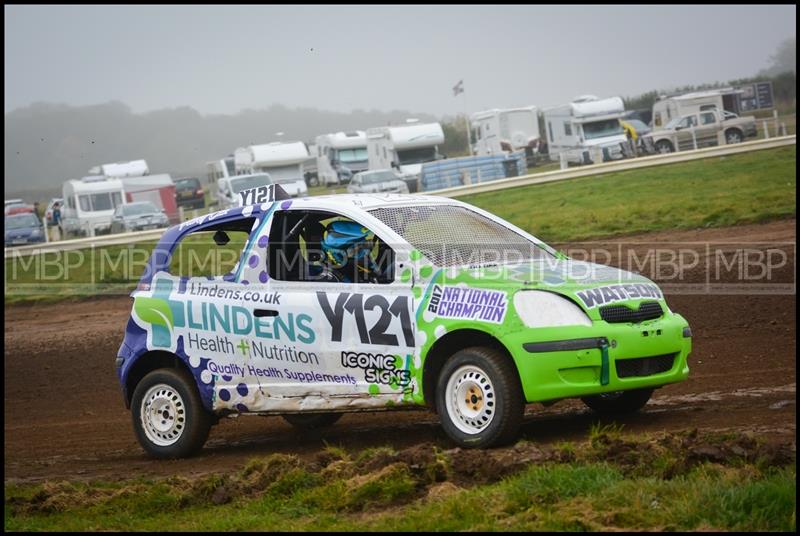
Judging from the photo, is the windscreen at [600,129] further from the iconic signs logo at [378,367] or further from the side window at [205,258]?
the iconic signs logo at [378,367]

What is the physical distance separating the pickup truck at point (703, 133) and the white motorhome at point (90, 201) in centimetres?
1953

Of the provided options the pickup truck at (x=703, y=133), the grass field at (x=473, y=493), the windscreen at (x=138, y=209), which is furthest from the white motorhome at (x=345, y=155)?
the grass field at (x=473, y=493)

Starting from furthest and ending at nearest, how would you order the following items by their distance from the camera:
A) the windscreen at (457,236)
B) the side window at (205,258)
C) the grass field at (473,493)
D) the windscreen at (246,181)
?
the windscreen at (246,181)
the side window at (205,258)
the windscreen at (457,236)
the grass field at (473,493)

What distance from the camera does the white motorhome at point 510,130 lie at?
46250 mm

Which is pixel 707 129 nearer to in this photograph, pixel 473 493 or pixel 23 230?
pixel 23 230

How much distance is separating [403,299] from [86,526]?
240 cm

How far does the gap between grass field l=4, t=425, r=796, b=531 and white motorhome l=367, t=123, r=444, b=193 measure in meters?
34.8

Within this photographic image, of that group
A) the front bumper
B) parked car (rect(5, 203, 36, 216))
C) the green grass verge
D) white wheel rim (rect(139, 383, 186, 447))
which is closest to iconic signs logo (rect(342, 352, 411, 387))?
the front bumper

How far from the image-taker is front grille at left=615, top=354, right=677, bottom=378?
6727 mm

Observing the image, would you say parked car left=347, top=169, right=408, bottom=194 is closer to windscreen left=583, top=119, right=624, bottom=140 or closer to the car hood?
windscreen left=583, top=119, right=624, bottom=140

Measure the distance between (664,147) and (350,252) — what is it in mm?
31686

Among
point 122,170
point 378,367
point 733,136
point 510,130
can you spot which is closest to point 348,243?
point 378,367

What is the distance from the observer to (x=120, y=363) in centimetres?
855

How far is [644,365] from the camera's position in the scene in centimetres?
685
